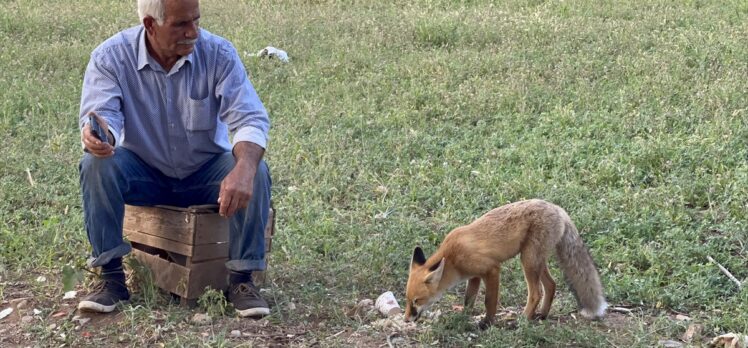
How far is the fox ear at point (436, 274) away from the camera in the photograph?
14.3 ft

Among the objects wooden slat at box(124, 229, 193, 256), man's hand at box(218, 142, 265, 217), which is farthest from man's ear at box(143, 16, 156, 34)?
wooden slat at box(124, 229, 193, 256)

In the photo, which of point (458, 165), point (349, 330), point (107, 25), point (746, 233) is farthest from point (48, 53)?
point (746, 233)

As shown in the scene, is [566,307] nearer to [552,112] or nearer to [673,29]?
[552,112]

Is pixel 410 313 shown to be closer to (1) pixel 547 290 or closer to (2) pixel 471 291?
(2) pixel 471 291

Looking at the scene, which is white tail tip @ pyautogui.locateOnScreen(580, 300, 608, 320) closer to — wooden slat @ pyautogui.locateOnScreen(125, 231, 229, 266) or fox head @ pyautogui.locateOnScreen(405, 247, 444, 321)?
fox head @ pyautogui.locateOnScreen(405, 247, 444, 321)

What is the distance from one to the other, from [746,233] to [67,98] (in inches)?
236

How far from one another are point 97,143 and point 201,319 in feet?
3.28

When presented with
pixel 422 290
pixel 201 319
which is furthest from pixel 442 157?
pixel 201 319

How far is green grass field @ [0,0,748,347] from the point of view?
14.9 ft

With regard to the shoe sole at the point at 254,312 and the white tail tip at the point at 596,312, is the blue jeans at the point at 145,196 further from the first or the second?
the white tail tip at the point at 596,312

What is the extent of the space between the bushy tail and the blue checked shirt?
1.60m

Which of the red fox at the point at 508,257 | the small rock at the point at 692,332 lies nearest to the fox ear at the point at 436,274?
the red fox at the point at 508,257

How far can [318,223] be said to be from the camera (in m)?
5.80

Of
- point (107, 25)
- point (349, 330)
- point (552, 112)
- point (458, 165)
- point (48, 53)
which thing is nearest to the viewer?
point (349, 330)
